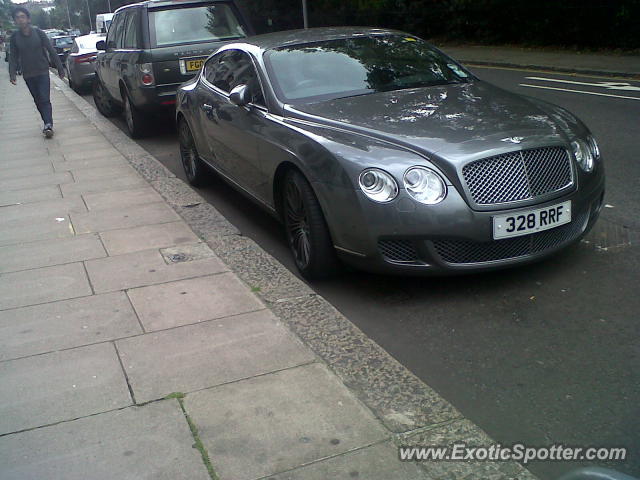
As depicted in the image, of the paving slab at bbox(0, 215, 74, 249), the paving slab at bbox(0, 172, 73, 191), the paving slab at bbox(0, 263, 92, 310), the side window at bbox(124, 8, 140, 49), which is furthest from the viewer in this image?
the side window at bbox(124, 8, 140, 49)

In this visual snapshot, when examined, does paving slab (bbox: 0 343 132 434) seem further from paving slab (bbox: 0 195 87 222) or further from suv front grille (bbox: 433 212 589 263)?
paving slab (bbox: 0 195 87 222)

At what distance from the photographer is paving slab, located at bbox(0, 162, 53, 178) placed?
914cm

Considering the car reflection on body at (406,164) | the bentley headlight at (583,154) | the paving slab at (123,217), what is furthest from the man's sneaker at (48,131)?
the bentley headlight at (583,154)

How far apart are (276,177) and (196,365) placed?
1.89 metres

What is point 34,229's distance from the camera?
Result: 6.61 metres

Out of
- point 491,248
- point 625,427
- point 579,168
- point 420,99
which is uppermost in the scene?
point 420,99

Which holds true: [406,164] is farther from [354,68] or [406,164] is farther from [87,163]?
[87,163]

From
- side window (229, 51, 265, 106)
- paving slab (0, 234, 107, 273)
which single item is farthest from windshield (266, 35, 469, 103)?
paving slab (0, 234, 107, 273)

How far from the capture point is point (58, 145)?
11.2m

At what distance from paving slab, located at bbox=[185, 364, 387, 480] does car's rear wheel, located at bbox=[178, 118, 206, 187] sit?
4436 millimetres

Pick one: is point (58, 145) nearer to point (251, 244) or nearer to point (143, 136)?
point (143, 136)

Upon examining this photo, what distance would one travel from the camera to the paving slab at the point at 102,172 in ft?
28.3

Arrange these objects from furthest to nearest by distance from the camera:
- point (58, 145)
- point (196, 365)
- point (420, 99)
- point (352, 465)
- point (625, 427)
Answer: point (58, 145) < point (420, 99) < point (196, 365) < point (625, 427) < point (352, 465)

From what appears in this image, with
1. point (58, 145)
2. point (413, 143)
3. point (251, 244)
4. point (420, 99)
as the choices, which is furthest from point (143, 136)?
point (413, 143)
